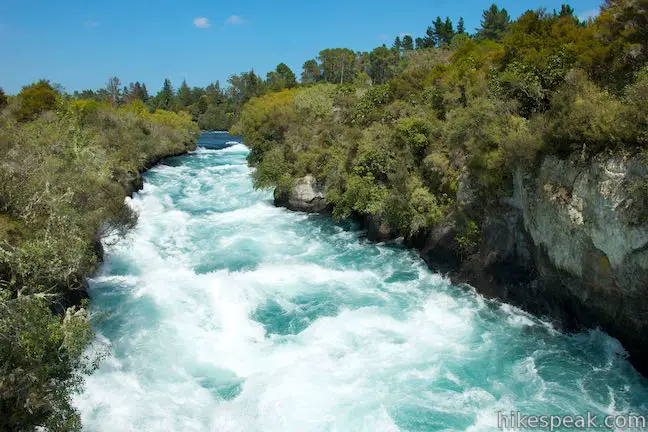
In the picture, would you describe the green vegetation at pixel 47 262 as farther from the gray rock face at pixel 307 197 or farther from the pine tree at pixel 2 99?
the pine tree at pixel 2 99

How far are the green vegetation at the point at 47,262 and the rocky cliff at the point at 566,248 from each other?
44.2 ft

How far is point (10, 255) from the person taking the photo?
11.2 metres

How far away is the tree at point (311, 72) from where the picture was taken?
387 ft

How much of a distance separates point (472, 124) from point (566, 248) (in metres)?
Answer: 6.94

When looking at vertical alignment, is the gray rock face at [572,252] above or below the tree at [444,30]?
below

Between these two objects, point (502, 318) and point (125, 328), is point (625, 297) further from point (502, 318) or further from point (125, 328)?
point (125, 328)

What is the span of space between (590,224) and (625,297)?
2.23 meters

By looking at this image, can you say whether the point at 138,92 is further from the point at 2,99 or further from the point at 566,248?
the point at 566,248

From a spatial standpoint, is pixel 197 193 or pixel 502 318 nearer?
pixel 502 318

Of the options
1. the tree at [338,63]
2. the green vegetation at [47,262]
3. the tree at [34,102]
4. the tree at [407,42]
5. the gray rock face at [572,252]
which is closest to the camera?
the green vegetation at [47,262]

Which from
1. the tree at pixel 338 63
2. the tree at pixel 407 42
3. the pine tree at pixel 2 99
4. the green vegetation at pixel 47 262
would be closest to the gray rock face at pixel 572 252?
the green vegetation at pixel 47 262

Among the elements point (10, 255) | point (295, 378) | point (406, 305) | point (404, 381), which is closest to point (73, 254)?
point (10, 255)

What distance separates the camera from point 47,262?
40.0ft

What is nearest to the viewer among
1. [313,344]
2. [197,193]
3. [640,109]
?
→ [640,109]
